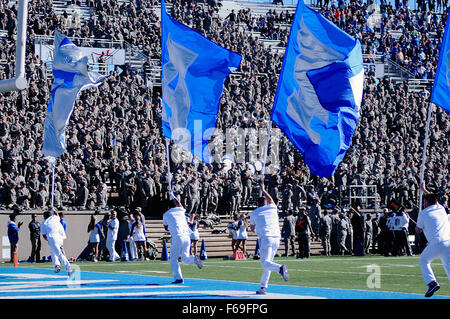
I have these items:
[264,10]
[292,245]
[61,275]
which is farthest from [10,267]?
[264,10]

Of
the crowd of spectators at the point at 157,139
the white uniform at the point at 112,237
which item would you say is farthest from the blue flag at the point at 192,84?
the crowd of spectators at the point at 157,139

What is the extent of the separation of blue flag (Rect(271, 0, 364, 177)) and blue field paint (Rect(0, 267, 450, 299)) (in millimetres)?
2835

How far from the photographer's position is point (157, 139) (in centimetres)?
3459

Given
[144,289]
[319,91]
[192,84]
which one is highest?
[319,91]

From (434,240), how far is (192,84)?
26.2 feet

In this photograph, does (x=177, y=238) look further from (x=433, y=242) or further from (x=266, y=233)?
(x=433, y=242)

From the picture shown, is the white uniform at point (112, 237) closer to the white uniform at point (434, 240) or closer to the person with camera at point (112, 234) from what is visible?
the person with camera at point (112, 234)

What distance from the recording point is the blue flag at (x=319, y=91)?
1891 cm

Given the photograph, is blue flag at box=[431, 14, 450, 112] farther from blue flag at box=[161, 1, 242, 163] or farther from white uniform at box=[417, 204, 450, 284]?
blue flag at box=[161, 1, 242, 163]

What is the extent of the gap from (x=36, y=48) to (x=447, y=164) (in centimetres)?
1956

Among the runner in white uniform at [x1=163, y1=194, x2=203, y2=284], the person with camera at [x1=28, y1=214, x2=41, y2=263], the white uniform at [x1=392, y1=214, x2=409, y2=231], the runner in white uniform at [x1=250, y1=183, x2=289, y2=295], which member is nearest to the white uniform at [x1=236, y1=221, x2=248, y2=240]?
the white uniform at [x1=392, y1=214, x2=409, y2=231]

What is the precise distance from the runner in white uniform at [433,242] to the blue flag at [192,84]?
654 cm

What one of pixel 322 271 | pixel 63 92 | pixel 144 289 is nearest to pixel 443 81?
pixel 322 271
